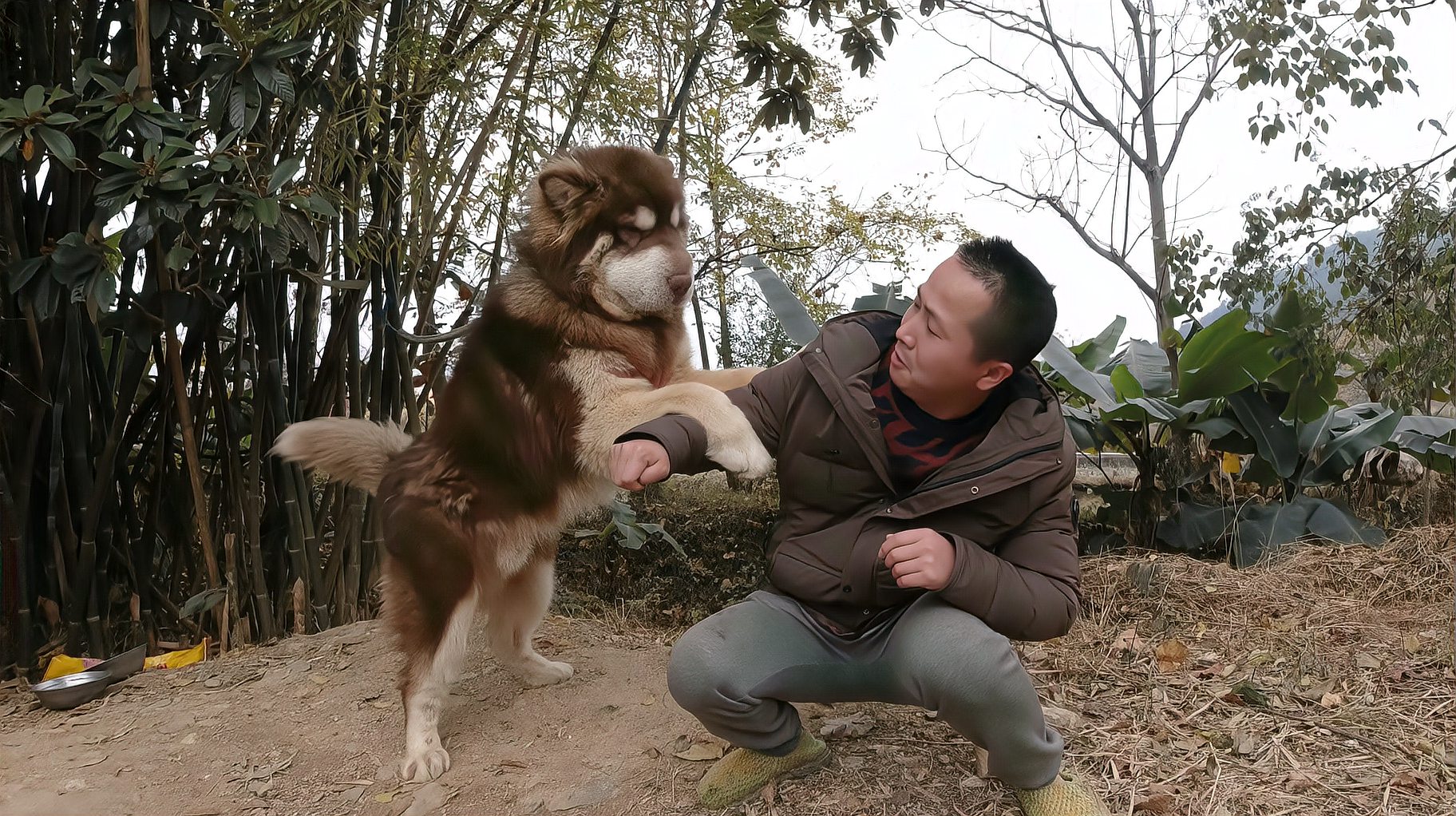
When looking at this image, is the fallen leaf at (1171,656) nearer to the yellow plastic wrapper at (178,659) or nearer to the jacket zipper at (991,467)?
the jacket zipper at (991,467)

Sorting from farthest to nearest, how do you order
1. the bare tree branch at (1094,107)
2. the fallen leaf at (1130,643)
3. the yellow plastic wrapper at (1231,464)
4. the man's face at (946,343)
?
the bare tree branch at (1094,107) → the yellow plastic wrapper at (1231,464) → the fallen leaf at (1130,643) → the man's face at (946,343)

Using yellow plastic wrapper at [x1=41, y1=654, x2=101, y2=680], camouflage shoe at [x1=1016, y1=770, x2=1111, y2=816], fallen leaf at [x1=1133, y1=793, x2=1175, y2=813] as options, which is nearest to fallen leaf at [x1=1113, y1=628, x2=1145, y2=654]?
fallen leaf at [x1=1133, y1=793, x2=1175, y2=813]

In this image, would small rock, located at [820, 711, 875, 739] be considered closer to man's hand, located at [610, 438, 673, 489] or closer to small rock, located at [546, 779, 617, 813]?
small rock, located at [546, 779, 617, 813]

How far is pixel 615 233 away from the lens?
7.57 feet

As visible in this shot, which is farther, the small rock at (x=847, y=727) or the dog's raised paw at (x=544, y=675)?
the dog's raised paw at (x=544, y=675)

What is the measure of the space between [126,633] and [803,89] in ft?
11.2

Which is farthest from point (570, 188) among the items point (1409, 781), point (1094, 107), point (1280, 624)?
point (1094, 107)

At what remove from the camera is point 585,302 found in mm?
2348

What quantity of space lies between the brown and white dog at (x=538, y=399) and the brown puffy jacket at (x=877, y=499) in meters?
0.32

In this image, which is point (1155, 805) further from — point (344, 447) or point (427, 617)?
point (344, 447)

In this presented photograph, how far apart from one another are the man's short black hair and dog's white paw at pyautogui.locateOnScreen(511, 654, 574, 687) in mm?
1766

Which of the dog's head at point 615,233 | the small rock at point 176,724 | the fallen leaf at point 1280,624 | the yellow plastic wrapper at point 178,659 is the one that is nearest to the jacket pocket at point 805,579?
the dog's head at point 615,233

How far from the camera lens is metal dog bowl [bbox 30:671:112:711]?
3123mm

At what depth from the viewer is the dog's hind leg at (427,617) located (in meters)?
2.41
